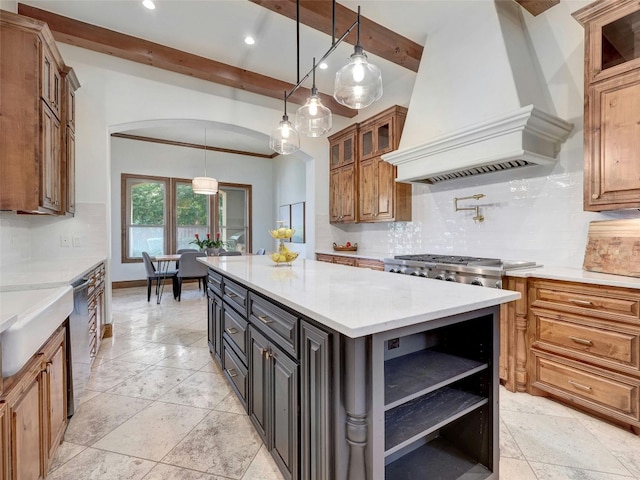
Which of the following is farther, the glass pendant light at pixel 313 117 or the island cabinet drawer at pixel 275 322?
the glass pendant light at pixel 313 117

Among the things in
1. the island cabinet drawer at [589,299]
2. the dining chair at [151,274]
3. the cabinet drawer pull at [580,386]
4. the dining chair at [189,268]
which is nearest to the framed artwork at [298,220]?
the dining chair at [189,268]

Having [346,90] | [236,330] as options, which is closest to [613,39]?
[346,90]

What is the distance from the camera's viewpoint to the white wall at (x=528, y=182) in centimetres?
254

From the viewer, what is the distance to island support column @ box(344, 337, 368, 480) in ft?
3.19

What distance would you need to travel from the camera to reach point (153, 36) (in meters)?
3.29

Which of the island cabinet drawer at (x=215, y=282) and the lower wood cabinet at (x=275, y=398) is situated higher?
the island cabinet drawer at (x=215, y=282)

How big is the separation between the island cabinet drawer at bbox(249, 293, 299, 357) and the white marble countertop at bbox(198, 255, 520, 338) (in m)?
0.08

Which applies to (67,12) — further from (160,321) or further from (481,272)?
(481,272)

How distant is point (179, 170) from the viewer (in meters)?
6.80

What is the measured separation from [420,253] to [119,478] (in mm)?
3417

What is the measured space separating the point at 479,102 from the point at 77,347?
359 centimetres

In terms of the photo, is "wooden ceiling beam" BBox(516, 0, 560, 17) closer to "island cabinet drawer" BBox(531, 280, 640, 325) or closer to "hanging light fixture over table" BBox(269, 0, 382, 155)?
"hanging light fixture over table" BBox(269, 0, 382, 155)

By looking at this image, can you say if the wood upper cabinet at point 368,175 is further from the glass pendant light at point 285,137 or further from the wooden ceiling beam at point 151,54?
the glass pendant light at point 285,137

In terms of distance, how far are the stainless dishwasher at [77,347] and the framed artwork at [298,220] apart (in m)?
4.66
